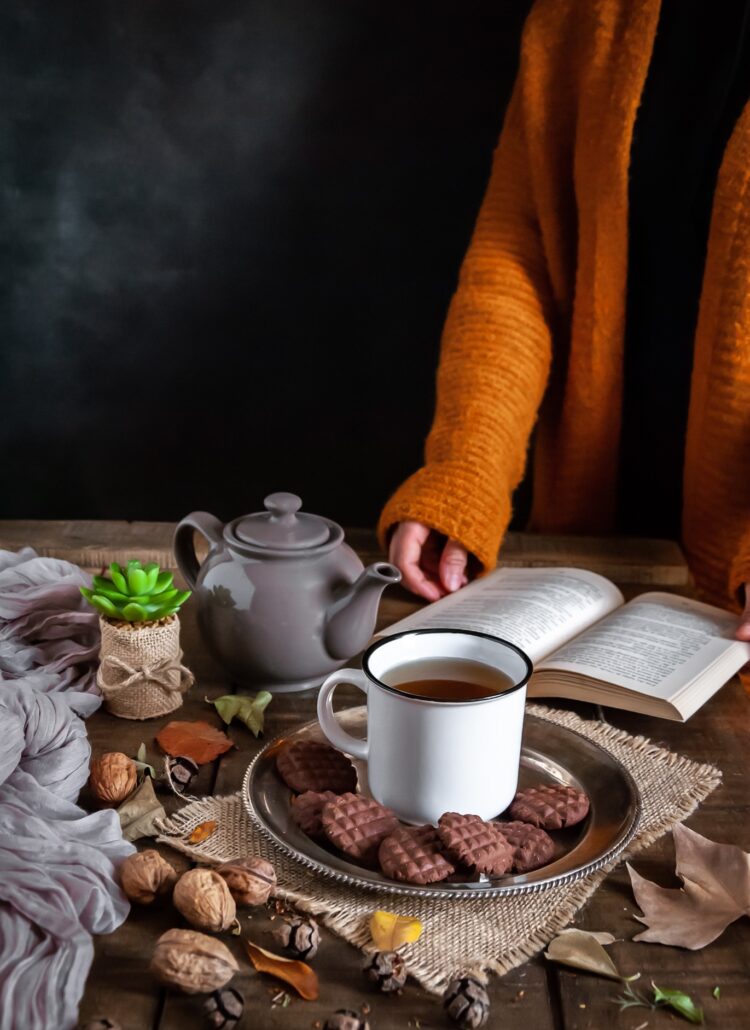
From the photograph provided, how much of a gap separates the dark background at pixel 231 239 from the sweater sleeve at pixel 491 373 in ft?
0.70

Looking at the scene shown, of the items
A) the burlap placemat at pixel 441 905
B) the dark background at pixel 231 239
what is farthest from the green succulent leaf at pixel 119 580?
Result: the dark background at pixel 231 239

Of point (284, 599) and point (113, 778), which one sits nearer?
point (113, 778)

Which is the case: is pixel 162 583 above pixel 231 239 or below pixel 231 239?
below

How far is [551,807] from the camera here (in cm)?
72

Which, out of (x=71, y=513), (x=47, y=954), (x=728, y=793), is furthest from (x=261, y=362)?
(x=47, y=954)

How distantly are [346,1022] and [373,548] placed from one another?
2.73 ft

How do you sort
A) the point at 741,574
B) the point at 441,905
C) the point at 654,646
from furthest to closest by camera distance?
the point at 741,574, the point at 654,646, the point at 441,905

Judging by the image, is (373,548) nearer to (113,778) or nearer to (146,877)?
(113,778)

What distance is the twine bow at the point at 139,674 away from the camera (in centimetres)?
89

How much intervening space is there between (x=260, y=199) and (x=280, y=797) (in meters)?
1.25

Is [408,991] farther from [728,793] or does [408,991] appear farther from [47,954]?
[728,793]

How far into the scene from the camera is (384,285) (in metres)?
1.81

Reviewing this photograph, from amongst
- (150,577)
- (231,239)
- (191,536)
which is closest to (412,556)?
(191,536)

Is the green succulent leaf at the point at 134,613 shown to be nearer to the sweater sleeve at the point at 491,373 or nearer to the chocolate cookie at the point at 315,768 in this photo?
the chocolate cookie at the point at 315,768
